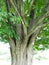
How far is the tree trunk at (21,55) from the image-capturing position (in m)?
4.98

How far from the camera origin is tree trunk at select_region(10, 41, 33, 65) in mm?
4984

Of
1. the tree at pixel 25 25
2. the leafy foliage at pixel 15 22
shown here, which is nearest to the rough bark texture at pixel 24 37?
the tree at pixel 25 25

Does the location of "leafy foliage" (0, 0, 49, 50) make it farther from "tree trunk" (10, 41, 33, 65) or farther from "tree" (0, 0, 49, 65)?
"tree trunk" (10, 41, 33, 65)

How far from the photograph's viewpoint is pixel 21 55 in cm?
498

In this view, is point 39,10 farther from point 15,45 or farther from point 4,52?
point 4,52

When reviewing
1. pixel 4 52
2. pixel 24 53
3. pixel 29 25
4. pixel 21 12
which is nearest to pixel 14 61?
pixel 24 53

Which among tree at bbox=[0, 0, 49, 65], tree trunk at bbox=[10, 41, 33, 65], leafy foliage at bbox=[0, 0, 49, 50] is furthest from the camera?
tree trunk at bbox=[10, 41, 33, 65]

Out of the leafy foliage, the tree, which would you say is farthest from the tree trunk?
the leafy foliage

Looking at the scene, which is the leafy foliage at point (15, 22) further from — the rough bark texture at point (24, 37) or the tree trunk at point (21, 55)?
the tree trunk at point (21, 55)

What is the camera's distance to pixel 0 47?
40.2 ft

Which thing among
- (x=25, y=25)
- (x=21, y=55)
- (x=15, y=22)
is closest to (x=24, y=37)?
(x=25, y=25)

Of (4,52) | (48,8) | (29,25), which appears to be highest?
(48,8)

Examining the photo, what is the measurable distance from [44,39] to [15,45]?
1.14 meters

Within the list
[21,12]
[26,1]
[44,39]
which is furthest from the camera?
[44,39]
